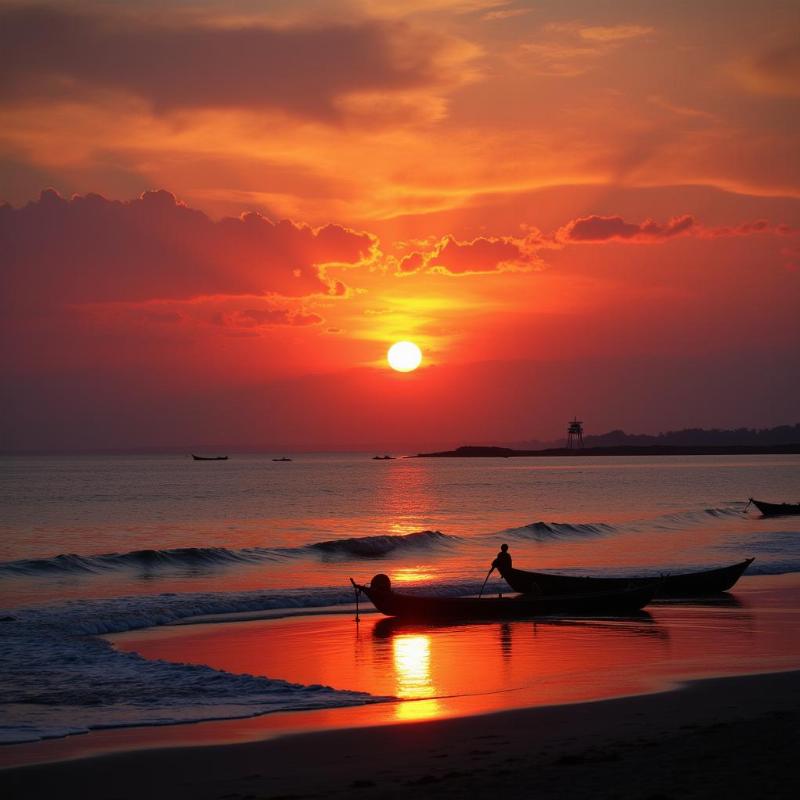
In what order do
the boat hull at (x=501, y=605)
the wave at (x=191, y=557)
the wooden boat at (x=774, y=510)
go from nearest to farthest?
the boat hull at (x=501, y=605) → the wave at (x=191, y=557) → the wooden boat at (x=774, y=510)

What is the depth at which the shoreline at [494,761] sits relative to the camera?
371 inches

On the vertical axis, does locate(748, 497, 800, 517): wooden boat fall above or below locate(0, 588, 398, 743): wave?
above

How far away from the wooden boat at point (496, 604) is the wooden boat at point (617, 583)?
0.46 meters

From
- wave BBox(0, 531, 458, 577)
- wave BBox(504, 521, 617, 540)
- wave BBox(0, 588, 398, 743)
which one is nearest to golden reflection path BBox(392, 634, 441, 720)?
wave BBox(0, 588, 398, 743)

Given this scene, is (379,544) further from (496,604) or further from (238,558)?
(496,604)

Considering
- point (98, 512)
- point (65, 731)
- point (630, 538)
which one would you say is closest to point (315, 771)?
point (65, 731)

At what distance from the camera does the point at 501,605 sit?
940 inches

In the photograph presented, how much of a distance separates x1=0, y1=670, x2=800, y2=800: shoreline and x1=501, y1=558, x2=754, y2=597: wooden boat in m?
12.9

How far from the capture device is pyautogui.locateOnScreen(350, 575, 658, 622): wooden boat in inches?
928

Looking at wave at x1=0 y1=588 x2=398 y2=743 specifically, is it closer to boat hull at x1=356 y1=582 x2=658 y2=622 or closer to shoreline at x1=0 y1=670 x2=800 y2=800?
shoreline at x1=0 y1=670 x2=800 y2=800

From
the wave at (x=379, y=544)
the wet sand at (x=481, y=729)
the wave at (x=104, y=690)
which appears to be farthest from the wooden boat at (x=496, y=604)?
the wave at (x=379, y=544)

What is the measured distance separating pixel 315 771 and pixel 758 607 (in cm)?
1826

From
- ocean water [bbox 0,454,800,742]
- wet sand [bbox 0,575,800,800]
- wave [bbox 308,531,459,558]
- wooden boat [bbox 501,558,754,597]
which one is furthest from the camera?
wave [bbox 308,531,459,558]

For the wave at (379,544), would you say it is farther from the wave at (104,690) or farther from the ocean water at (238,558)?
the wave at (104,690)
